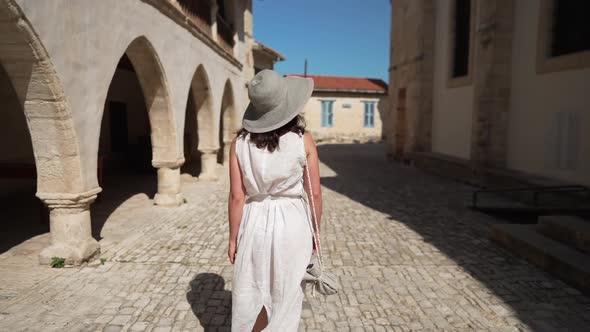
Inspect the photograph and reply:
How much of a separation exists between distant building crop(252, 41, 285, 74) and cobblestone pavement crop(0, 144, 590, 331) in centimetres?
1390

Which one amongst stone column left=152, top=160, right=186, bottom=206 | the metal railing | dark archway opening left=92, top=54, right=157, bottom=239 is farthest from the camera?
dark archway opening left=92, top=54, right=157, bottom=239

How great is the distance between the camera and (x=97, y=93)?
15.2 feet

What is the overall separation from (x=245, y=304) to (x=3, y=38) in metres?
3.29

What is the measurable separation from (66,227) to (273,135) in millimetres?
3369

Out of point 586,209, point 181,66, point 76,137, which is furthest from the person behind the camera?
point 181,66

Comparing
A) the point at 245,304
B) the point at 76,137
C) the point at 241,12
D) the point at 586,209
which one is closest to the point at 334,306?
the point at 245,304

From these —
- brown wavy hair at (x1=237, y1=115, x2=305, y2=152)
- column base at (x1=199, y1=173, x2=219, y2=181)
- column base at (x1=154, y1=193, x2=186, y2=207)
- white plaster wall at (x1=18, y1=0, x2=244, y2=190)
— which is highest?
white plaster wall at (x1=18, y1=0, x2=244, y2=190)

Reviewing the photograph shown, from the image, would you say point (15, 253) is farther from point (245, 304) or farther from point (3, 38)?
point (245, 304)

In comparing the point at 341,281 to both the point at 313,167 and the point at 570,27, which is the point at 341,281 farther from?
the point at 570,27

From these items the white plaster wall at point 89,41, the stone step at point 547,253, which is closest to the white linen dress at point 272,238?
the white plaster wall at point 89,41

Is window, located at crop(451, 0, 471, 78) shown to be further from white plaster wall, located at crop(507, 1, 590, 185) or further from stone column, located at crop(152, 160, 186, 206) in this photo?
stone column, located at crop(152, 160, 186, 206)

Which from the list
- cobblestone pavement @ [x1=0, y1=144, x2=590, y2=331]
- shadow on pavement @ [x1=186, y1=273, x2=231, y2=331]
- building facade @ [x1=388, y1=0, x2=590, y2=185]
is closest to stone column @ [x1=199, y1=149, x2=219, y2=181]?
cobblestone pavement @ [x1=0, y1=144, x2=590, y2=331]

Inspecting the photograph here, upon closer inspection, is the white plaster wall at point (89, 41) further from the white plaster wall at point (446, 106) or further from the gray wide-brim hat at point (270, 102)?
the white plaster wall at point (446, 106)

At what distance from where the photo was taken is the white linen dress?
213cm
